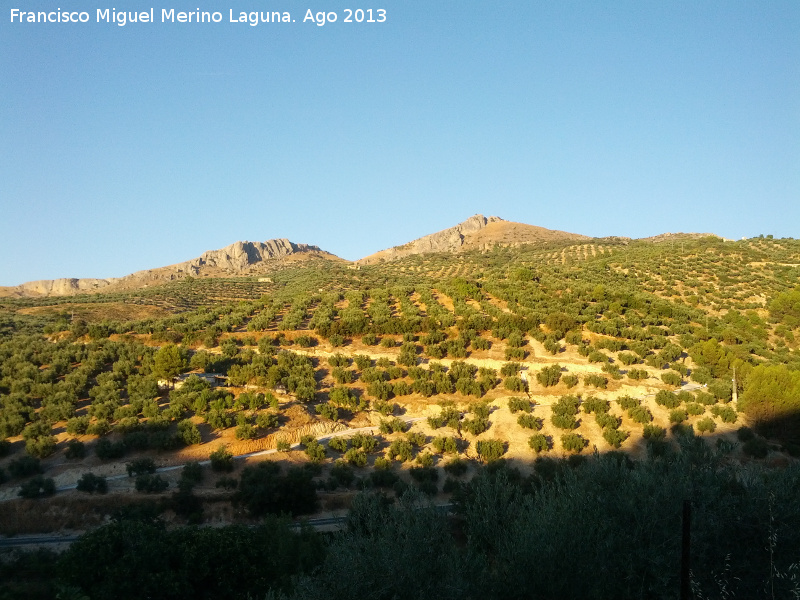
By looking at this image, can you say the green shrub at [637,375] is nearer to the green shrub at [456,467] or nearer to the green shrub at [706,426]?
the green shrub at [706,426]

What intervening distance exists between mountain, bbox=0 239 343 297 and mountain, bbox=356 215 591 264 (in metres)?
18.0

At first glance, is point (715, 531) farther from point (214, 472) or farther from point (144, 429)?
point (144, 429)

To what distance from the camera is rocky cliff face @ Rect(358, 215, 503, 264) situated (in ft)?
338

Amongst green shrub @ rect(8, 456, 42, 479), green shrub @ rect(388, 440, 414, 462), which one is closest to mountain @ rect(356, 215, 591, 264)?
green shrub @ rect(388, 440, 414, 462)

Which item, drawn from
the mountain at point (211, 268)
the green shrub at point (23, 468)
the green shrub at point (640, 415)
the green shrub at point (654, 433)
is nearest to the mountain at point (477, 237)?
the mountain at point (211, 268)

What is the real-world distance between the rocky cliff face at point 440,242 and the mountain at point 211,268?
16.3 m

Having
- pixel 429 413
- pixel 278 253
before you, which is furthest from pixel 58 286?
pixel 429 413

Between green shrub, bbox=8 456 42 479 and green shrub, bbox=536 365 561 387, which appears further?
green shrub, bbox=536 365 561 387

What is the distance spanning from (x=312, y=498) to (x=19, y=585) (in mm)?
10099

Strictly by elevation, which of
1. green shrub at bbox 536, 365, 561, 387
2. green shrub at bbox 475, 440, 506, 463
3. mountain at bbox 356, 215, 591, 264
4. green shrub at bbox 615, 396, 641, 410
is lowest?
green shrub at bbox 475, 440, 506, 463

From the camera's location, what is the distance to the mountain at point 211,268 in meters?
101

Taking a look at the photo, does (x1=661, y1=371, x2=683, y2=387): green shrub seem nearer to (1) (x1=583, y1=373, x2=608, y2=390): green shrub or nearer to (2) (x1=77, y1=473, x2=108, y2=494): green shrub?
(1) (x1=583, y1=373, x2=608, y2=390): green shrub

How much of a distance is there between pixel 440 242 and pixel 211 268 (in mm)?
45123

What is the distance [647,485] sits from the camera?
1271cm
